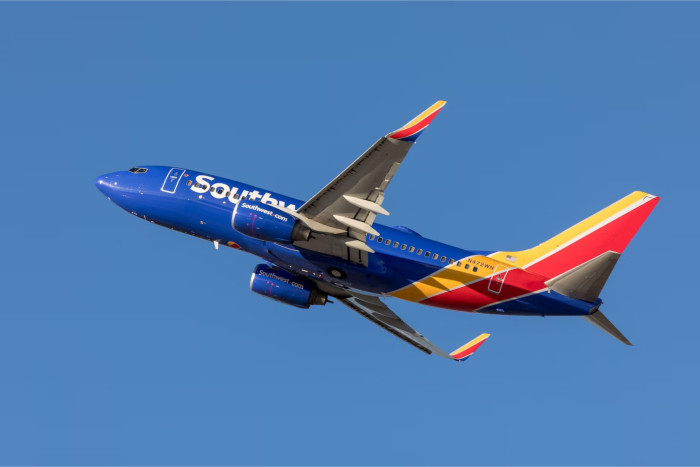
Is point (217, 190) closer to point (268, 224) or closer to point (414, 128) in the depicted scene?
point (268, 224)

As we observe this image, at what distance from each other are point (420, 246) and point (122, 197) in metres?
17.8

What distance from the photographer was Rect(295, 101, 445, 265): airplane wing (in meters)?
47.2

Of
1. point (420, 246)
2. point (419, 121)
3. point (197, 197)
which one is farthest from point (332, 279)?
point (419, 121)

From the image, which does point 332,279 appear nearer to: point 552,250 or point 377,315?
point 377,315

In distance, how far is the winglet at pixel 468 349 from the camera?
60125 mm

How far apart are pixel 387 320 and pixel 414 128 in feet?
59.2

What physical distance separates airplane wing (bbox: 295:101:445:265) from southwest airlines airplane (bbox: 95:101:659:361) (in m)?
0.06

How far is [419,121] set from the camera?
46.9m

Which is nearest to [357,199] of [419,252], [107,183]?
[419,252]

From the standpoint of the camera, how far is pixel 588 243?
2116 inches

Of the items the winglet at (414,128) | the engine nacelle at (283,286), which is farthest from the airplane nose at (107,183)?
the winglet at (414,128)

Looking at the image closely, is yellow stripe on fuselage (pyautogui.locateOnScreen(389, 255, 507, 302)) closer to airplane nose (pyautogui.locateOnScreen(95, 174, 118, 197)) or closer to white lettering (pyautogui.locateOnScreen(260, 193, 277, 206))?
white lettering (pyautogui.locateOnScreen(260, 193, 277, 206))

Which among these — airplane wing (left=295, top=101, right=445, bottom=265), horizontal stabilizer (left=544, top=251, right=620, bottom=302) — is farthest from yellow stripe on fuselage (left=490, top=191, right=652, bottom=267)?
airplane wing (left=295, top=101, right=445, bottom=265)

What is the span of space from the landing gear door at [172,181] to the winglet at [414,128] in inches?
640
